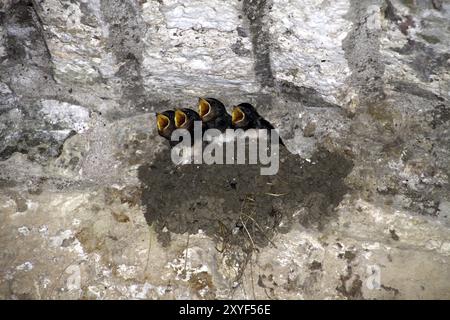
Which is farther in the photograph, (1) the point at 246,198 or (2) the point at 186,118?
(2) the point at 186,118

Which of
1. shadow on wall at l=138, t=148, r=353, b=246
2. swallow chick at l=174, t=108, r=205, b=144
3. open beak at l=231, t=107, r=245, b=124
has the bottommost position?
shadow on wall at l=138, t=148, r=353, b=246

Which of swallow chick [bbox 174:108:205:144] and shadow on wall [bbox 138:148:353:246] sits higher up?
swallow chick [bbox 174:108:205:144]

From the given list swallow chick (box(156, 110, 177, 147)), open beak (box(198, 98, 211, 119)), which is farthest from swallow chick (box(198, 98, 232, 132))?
swallow chick (box(156, 110, 177, 147))

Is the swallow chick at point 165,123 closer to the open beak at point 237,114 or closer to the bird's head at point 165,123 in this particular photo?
the bird's head at point 165,123

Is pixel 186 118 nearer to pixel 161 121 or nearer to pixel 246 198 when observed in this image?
pixel 161 121

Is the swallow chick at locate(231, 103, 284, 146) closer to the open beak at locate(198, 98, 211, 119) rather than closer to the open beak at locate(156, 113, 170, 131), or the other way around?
the open beak at locate(198, 98, 211, 119)

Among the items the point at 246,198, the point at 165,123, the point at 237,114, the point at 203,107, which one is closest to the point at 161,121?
the point at 165,123

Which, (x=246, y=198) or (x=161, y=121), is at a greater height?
(x=161, y=121)

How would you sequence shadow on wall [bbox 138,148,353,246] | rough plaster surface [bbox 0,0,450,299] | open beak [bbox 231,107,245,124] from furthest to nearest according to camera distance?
open beak [bbox 231,107,245,124], shadow on wall [bbox 138,148,353,246], rough plaster surface [bbox 0,0,450,299]
